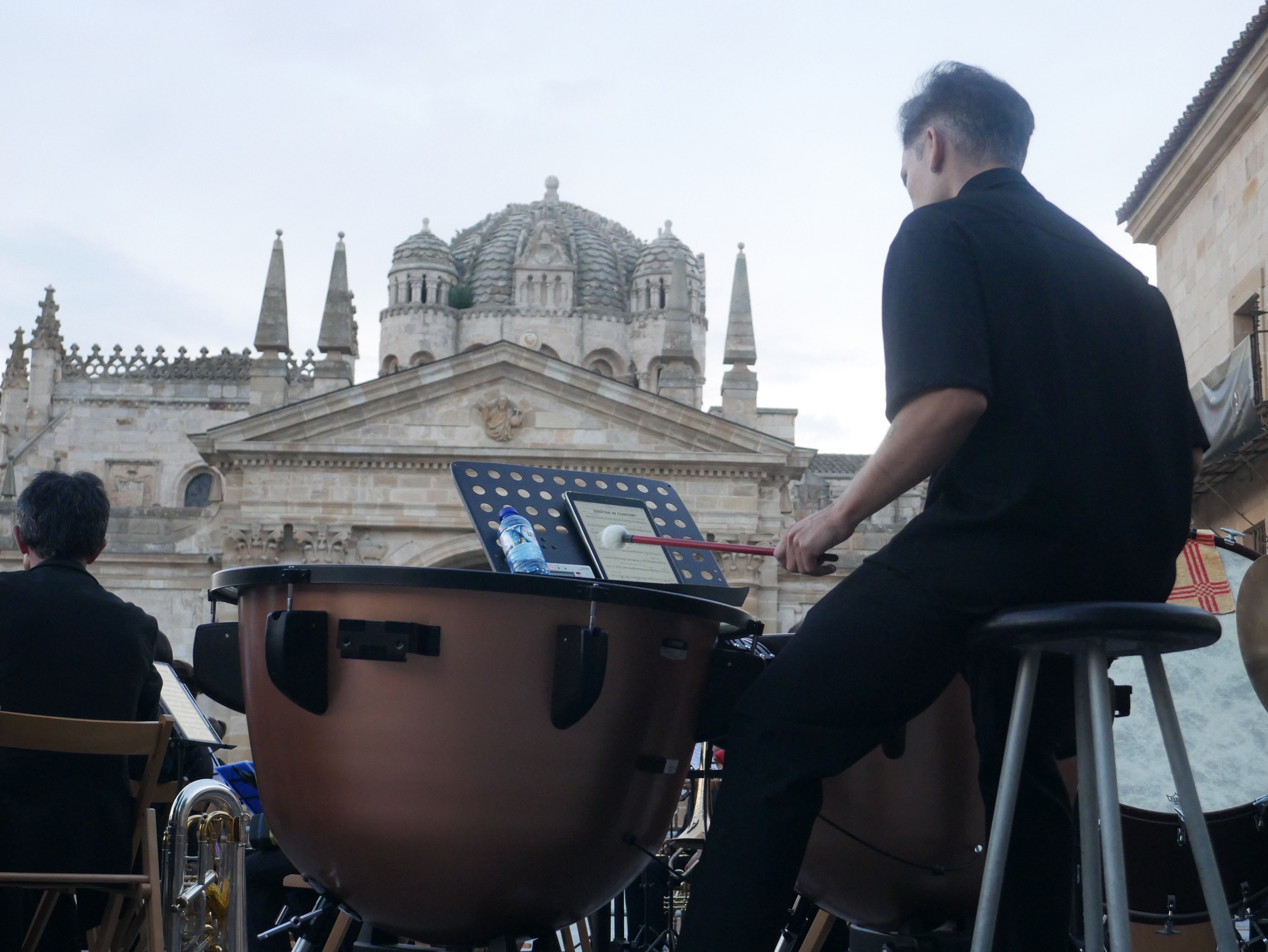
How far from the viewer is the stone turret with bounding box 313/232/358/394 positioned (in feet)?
98.7

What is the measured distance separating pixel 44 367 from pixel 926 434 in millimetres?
48868

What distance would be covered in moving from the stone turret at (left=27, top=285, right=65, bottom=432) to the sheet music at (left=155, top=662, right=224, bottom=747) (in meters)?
44.2

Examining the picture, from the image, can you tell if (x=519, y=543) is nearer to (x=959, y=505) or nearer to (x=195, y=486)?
(x=959, y=505)

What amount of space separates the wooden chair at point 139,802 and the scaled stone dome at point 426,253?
58.7 metres

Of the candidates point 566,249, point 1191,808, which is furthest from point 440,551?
point 566,249

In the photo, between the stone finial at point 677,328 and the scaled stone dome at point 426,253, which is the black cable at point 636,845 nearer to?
the stone finial at point 677,328

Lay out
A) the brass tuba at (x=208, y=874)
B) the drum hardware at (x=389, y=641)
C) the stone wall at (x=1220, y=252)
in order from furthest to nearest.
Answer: the stone wall at (x=1220, y=252) → the brass tuba at (x=208, y=874) → the drum hardware at (x=389, y=641)

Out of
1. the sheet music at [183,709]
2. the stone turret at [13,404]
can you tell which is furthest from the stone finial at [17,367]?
the sheet music at [183,709]

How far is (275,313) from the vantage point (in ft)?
95.8

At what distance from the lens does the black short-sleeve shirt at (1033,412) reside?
2371mm

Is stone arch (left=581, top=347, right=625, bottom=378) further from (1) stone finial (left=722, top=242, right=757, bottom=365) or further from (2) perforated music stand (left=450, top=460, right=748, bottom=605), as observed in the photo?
(2) perforated music stand (left=450, top=460, right=748, bottom=605)

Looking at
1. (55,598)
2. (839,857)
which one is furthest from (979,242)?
(55,598)

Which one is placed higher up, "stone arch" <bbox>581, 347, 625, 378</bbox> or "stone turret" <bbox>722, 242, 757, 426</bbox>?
"stone arch" <bbox>581, 347, 625, 378</bbox>

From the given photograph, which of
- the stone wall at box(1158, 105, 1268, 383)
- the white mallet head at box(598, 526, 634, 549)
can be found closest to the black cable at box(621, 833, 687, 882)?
the white mallet head at box(598, 526, 634, 549)
